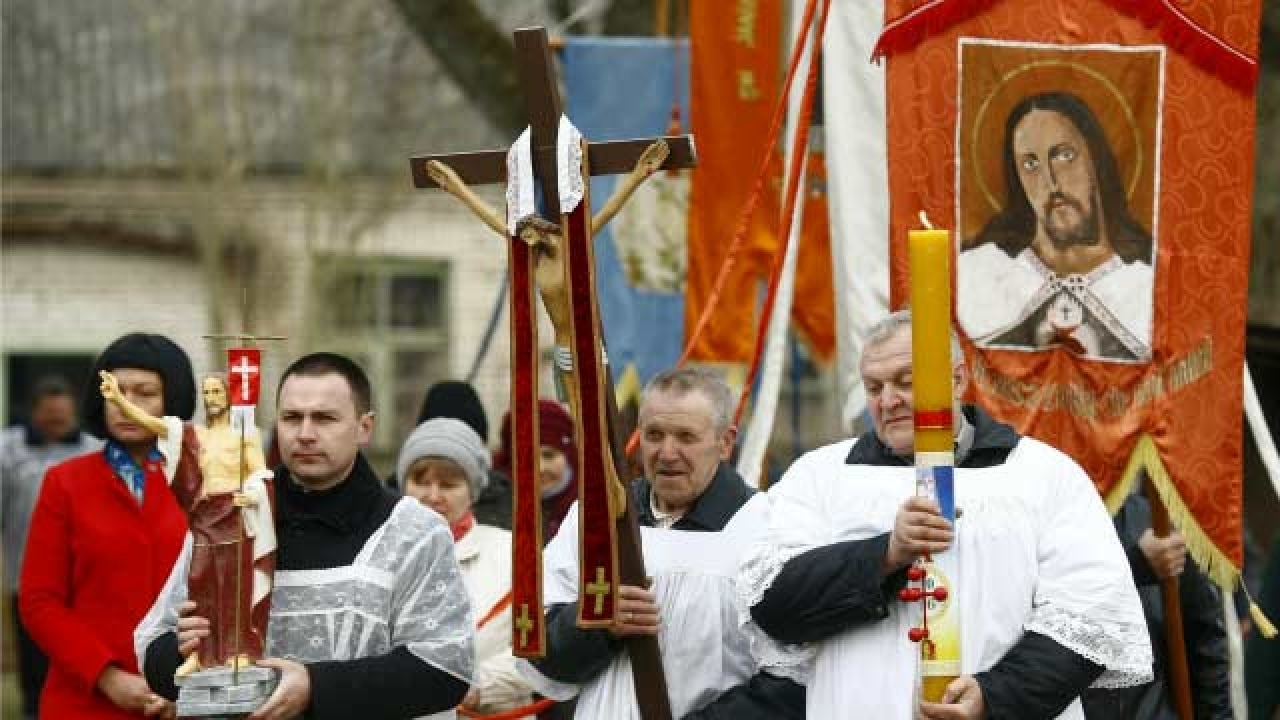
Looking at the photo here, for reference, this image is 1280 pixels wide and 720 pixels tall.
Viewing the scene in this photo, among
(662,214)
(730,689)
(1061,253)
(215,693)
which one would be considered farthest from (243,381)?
(662,214)

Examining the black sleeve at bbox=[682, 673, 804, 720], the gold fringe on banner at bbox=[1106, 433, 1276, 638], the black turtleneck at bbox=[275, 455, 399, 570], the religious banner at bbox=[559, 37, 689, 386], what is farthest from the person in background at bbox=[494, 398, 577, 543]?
the religious banner at bbox=[559, 37, 689, 386]

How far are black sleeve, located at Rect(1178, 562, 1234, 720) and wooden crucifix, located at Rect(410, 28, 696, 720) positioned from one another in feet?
7.56

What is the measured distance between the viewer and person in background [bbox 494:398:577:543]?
8.59 m

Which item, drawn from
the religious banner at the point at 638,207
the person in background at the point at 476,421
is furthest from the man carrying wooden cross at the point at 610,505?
the religious banner at the point at 638,207

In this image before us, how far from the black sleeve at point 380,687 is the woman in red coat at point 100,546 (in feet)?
5.38

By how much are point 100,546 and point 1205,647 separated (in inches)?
121

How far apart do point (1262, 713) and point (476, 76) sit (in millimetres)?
6517

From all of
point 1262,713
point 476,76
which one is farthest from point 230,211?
point 1262,713

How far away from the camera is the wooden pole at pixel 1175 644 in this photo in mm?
7441

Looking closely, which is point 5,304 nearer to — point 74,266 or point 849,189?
point 74,266

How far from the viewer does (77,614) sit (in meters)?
7.48

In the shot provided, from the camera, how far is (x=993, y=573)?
567 centimetres

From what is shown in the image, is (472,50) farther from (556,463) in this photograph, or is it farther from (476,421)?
(556,463)

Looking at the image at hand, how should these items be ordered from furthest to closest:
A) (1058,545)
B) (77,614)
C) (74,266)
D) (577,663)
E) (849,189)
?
(74,266) < (849,189) < (77,614) < (577,663) < (1058,545)
